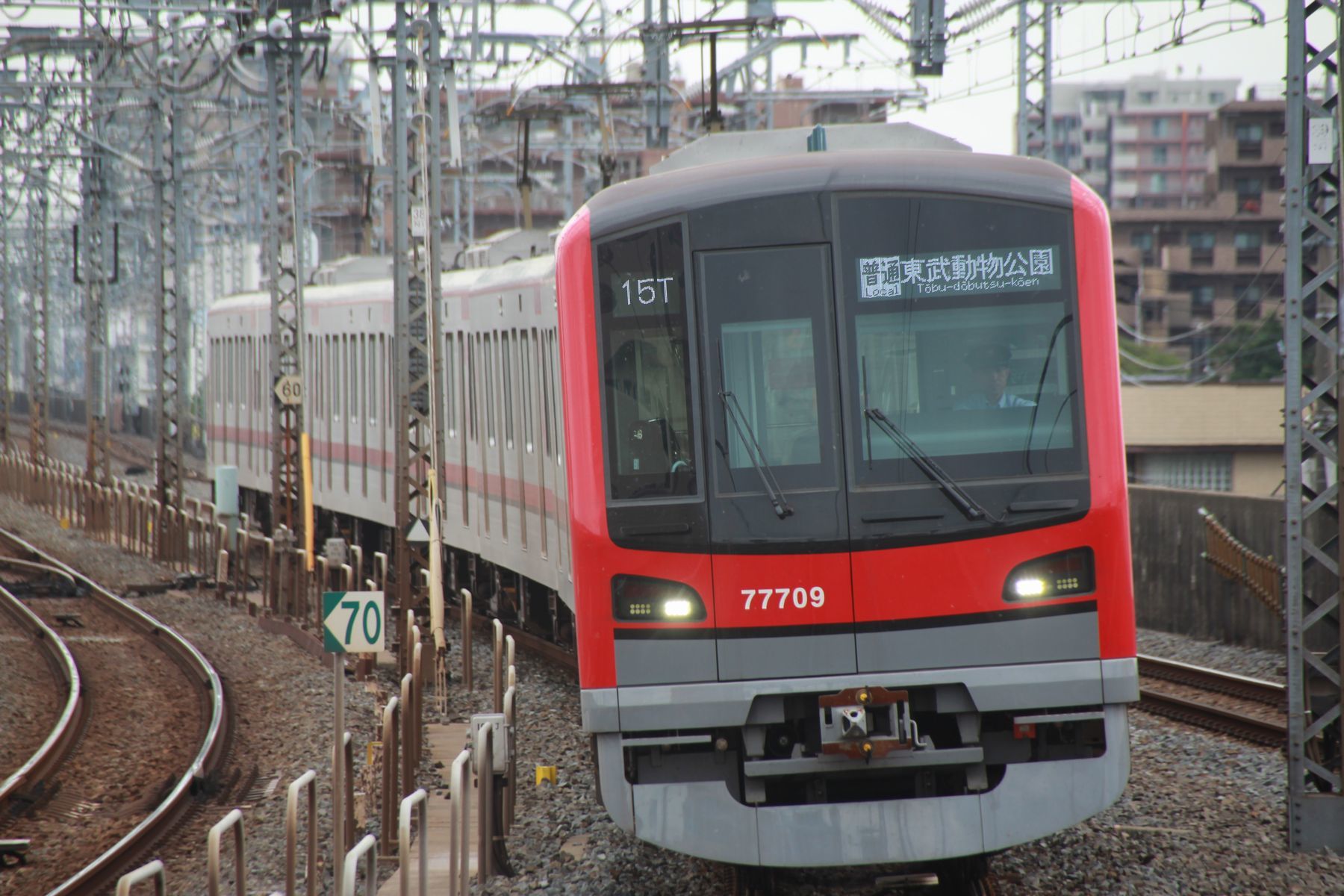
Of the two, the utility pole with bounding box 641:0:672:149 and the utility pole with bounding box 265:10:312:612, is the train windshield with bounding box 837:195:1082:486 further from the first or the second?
the utility pole with bounding box 641:0:672:149

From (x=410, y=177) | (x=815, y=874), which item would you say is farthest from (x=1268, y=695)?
(x=410, y=177)

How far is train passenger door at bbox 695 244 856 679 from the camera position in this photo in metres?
6.07

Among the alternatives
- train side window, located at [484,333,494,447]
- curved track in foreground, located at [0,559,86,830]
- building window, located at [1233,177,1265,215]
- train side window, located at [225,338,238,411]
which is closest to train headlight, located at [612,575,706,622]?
curved track in foreground, located at [0,559,86,830]

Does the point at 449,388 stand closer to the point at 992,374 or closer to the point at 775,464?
the point at 775,464

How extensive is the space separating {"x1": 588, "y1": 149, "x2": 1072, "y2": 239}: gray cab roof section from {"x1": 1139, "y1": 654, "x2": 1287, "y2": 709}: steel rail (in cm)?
633

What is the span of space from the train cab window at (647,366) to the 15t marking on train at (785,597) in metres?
0.44

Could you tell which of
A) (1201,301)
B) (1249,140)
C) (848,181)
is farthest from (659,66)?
(1201,301)

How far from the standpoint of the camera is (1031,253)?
20.3ft

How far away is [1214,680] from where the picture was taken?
490 inches

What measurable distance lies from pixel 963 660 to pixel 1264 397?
26836 mm

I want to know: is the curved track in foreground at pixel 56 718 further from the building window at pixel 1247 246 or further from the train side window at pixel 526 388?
the building window at pixel 1247 246

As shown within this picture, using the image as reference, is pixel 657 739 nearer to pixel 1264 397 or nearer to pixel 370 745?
pixel 370 745

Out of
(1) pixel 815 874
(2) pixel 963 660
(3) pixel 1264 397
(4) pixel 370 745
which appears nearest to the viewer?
(2) pixel 963 660

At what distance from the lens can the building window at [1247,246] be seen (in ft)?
183
